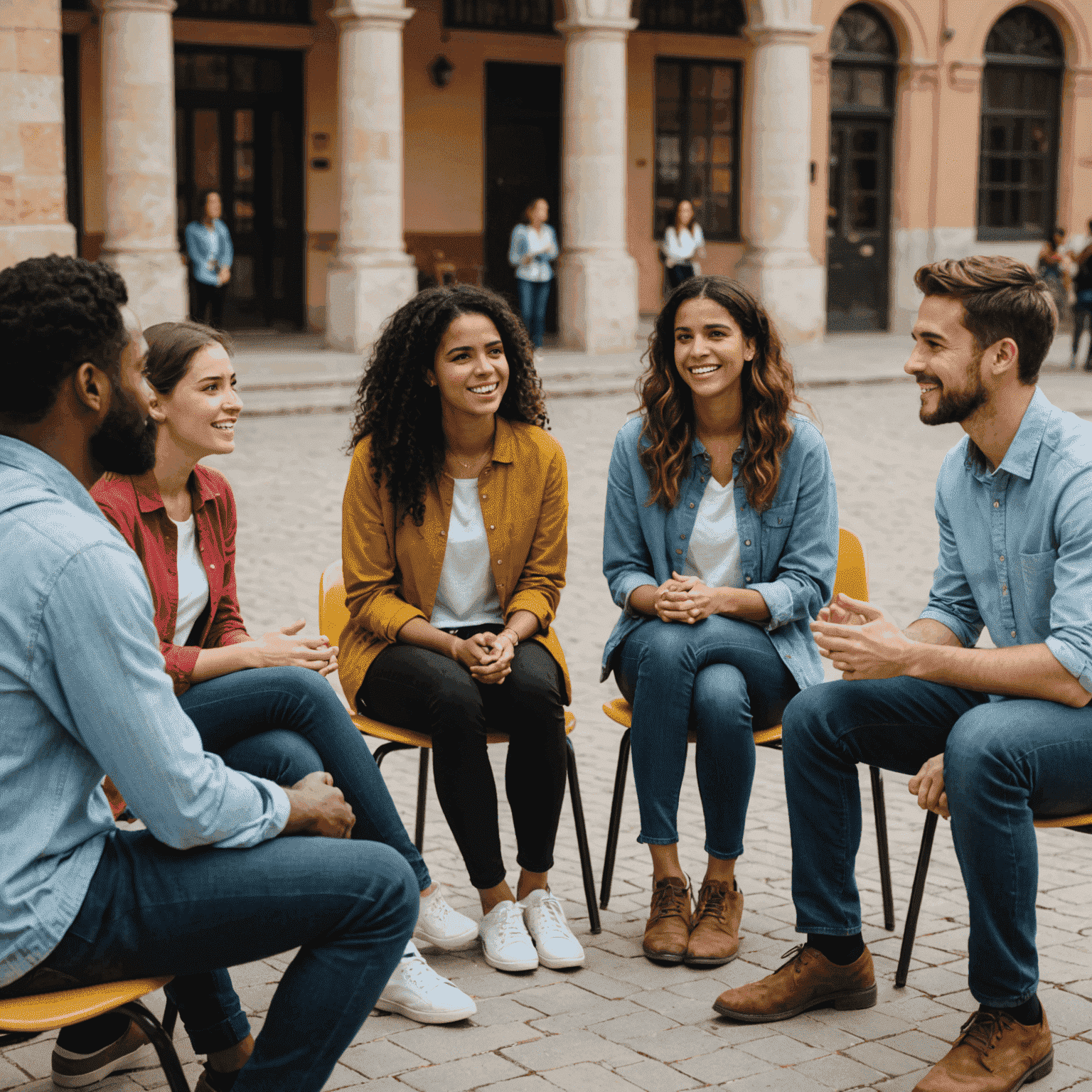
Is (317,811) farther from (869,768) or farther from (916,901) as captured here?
(869,768)

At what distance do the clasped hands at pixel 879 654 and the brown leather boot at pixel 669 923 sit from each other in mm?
741

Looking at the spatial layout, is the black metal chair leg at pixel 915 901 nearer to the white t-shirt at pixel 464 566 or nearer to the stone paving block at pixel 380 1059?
the stone paving block at pixel 380 1059

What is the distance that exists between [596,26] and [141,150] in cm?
569

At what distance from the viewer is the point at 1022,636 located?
3.39 m

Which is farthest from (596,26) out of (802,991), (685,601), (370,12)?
(802,991)

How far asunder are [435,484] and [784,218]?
17.4m

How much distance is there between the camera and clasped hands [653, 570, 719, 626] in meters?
3.93

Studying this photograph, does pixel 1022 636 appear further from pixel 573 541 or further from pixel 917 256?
pixel 917 256

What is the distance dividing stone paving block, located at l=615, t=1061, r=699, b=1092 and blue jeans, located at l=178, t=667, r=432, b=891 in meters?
0.62

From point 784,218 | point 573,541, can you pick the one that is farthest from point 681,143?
point 573,541

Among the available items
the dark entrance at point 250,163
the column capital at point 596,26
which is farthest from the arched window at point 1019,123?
the dark entrance at point 250,163

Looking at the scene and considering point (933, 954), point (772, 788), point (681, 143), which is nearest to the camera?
point (933, 954)

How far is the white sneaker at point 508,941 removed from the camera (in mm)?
3697

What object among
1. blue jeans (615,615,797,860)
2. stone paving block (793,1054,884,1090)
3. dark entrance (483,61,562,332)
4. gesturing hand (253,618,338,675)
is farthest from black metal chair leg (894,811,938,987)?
dark entrance (483,61,562,332)
